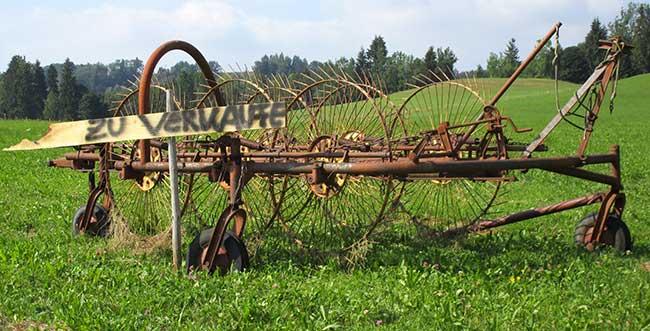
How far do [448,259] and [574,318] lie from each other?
1.93m

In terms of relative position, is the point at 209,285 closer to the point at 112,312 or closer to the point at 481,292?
the point at 112,312

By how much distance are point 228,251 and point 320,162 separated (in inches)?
43.2

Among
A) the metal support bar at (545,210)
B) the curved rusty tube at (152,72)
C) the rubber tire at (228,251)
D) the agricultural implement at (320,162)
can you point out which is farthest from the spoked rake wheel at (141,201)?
the metal support bar at (545,210)

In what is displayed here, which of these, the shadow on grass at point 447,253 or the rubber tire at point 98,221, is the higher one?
the rubber tire at point 98,221

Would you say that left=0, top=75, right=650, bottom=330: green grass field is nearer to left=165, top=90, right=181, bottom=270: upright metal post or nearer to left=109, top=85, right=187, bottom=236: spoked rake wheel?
left=165, top=90, right=181, bottom=270: upright metal post

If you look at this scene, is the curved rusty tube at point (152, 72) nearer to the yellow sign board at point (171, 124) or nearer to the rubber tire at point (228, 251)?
the yellow sign board at point (171, 124)

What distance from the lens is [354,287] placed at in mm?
5672

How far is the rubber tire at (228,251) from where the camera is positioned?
19.5 ft

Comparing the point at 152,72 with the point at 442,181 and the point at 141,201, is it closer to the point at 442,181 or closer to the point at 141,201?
the point at 141,201

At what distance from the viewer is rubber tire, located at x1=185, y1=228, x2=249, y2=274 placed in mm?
5957

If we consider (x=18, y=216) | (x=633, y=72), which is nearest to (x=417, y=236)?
(x=18, y=216)

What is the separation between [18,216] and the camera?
9.59 metres

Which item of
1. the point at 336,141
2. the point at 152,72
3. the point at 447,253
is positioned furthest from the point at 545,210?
the point at 152,72

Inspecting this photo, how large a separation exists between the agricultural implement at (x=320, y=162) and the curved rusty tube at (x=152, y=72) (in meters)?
0.01
